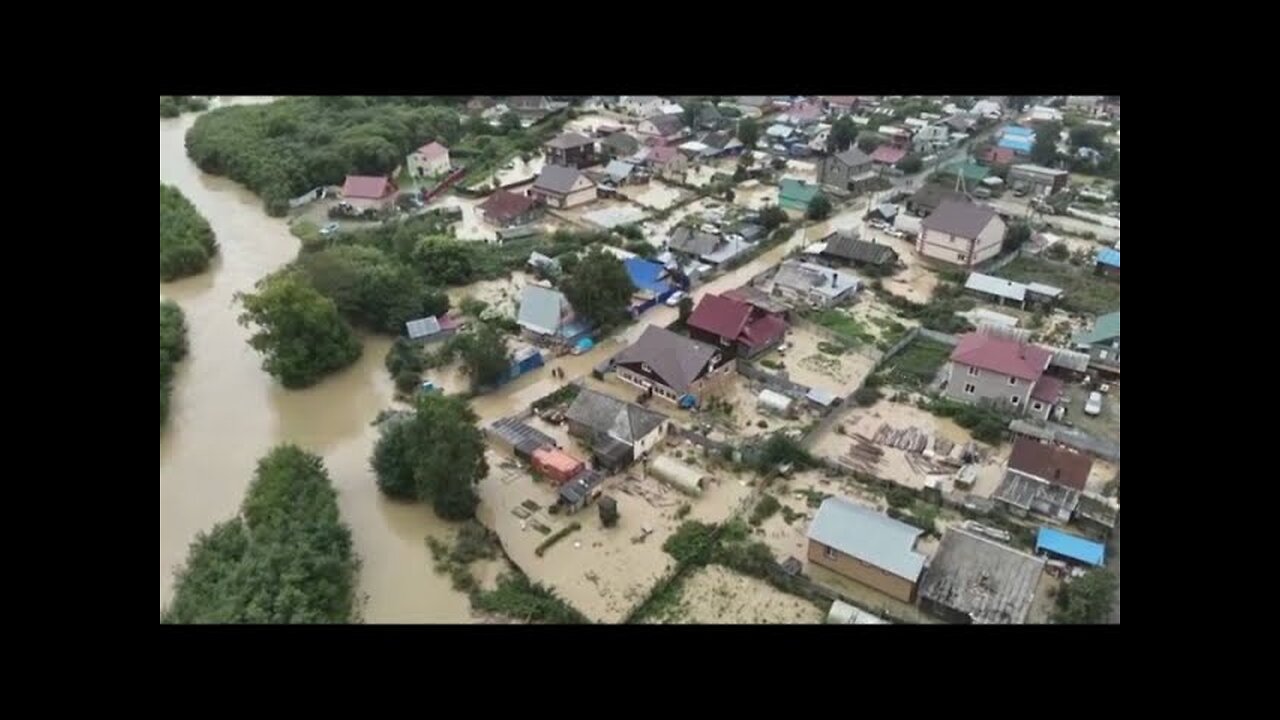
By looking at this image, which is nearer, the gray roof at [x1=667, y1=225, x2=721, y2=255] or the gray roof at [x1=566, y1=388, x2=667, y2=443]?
the gray roof at [x1=566, y1=388, x2=667, y2=443]

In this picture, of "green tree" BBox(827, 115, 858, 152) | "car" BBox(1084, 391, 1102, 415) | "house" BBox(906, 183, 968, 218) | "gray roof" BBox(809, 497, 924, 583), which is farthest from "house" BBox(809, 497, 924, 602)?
"green tree" BBox(827, 115, 858, 152)

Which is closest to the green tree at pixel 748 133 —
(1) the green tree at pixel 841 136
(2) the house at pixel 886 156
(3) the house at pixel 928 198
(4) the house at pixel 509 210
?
(1) the green tree at pixel 841 136

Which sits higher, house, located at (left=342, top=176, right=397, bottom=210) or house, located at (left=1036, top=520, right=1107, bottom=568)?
house, located at (left=342, top=176, right=397, bottom=210)

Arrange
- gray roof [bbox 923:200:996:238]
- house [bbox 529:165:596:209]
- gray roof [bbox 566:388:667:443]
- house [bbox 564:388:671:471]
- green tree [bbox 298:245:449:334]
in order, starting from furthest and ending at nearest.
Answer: house [bbox 529:165:596:209] < gray roof [bbox 923:200:996:238] < green tree [bbox 298:245:449:334] < gray roof [bbox 566:388:667:443] < house [bbox 564:388:671:471]

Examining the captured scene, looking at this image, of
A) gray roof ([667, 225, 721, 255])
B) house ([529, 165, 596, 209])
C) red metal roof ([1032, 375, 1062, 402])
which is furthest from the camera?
house ([529, 165, 596, 209])

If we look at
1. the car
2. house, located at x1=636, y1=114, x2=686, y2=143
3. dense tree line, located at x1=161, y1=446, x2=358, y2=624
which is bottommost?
dense tree line, located at x1=161, y1=446, x2=358, y2=624

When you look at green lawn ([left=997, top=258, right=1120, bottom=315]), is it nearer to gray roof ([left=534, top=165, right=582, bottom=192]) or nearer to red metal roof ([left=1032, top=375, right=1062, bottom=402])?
red metal roof ([left=1032, top=375, right=1062, bottom=402])

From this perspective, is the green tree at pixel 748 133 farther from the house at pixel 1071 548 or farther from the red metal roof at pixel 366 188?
the house at pixel 1071 548
